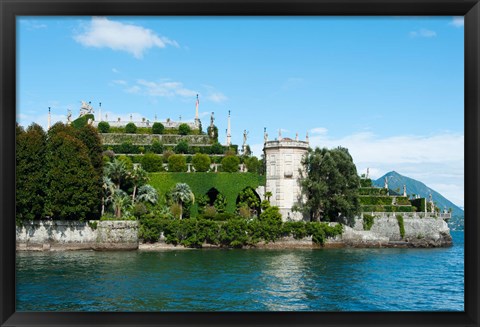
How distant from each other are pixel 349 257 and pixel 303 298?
1225cm

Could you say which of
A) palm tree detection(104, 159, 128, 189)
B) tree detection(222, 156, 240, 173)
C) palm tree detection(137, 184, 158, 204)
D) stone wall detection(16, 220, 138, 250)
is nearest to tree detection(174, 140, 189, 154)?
tree detection(222, 156, 240, 173)

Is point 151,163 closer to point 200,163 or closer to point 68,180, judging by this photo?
point 200,163

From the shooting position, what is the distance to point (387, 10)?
3.91 metres

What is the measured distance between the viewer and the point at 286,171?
36.7m

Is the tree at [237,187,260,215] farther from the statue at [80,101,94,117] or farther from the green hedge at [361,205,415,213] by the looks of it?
the statue at [80,101,94,117]

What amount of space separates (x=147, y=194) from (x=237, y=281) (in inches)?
659

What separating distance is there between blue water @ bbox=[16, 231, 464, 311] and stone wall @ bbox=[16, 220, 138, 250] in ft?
3.91

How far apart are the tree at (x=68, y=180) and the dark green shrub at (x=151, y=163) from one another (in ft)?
29.9

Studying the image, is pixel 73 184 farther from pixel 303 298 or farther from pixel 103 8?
pixel 103 8

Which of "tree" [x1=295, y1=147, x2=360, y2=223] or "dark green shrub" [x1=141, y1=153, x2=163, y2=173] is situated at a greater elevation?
"dark green shrub" [x1=141, y1=153, x2=163, y2=173]

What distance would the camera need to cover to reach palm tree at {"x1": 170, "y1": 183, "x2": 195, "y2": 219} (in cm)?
3569

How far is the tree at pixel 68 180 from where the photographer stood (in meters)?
29.2

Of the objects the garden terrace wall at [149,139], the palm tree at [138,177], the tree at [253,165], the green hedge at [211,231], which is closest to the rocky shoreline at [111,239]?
the green hedge at [211,231]

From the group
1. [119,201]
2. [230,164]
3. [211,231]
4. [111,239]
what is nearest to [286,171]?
[230,164]
